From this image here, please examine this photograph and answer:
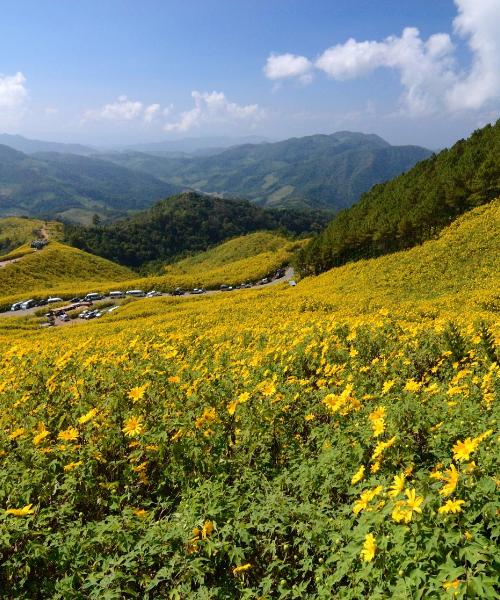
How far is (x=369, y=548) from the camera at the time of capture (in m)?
3.20

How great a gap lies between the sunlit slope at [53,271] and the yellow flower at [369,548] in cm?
8441

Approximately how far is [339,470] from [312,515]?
2.61 feet

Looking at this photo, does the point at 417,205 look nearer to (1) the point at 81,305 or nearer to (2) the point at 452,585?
(2) the point at 452,585

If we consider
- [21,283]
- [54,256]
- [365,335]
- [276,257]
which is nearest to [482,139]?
[276,257]

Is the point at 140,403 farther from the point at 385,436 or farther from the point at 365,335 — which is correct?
the point at 365,335

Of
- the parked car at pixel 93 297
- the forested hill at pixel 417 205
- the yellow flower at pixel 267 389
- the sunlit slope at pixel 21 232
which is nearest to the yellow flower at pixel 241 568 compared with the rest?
the yellow flower at pixel 267 389

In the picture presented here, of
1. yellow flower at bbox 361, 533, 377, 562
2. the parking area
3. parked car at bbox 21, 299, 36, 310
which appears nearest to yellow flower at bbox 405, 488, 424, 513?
yellow flower at bbox 361, 533, 377, 562

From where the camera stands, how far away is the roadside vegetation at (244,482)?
10.6 feet

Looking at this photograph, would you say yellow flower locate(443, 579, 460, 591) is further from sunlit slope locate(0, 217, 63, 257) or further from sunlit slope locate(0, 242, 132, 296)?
sunlit slope locate(0, 217, 63, 257)

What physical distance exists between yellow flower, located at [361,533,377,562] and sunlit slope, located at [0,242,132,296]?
84.4m

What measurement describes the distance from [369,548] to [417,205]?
166ft

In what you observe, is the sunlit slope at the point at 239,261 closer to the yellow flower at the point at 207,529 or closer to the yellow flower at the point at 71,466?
the yellow flower at the point at 71,466

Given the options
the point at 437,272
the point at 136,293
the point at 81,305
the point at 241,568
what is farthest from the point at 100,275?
the point at 241,568

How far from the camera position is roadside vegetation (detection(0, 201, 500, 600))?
323 centimetres
